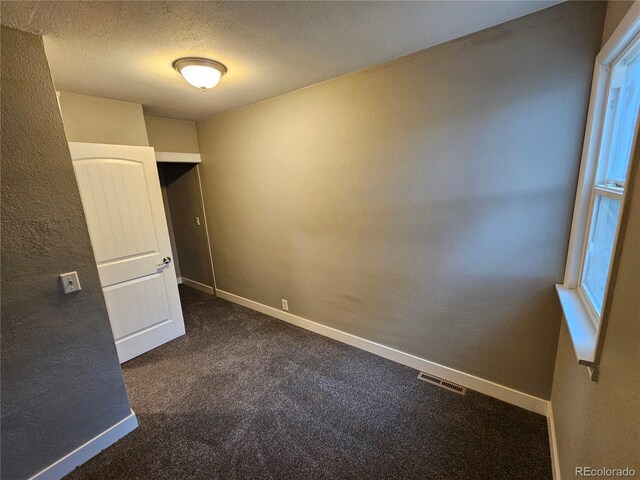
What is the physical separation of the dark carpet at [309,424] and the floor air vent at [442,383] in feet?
0.16

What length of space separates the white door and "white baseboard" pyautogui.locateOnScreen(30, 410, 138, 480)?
0.91m

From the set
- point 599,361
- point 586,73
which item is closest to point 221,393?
point 599,361

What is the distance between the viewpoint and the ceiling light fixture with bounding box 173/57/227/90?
175cm

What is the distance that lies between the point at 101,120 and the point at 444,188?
2900 millimetres

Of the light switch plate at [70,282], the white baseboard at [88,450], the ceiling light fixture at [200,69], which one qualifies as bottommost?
the white baseboard at [88,450]

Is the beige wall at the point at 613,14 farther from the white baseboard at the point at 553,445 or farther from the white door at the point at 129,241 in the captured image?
the white door at the point at 129,241

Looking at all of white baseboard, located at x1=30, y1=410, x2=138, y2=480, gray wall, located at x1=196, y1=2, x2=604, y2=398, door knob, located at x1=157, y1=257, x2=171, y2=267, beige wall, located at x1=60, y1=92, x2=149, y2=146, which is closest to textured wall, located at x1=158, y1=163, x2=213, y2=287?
beige wall, located at x1=60, y1=92, x2=149, y2=146

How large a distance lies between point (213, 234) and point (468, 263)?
3071mm

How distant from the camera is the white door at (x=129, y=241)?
2.26 meters

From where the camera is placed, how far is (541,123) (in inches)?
59.1

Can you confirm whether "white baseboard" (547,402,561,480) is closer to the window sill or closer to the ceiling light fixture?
the window sill

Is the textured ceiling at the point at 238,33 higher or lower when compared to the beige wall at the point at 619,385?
higher

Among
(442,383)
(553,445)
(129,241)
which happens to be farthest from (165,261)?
(553,445)

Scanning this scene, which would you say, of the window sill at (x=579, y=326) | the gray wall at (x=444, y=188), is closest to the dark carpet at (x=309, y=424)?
the gray wall at (x=444, y=188)
